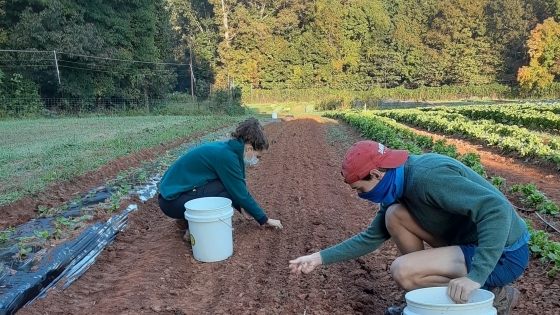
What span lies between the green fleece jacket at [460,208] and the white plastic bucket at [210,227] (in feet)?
4.13

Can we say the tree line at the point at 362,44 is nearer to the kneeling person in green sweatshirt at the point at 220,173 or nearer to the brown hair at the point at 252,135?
the kneeling person in green sweatshirt at the point at 220,173

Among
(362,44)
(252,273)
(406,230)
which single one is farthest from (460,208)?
(362,44)

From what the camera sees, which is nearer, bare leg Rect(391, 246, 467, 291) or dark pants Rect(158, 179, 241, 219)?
bare leg Rect(391, 246, 467, 291)

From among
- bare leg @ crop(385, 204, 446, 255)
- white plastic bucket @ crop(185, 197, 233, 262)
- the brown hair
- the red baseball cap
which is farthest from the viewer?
the brown hair

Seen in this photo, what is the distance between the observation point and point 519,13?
45.7m

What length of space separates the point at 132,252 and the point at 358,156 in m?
2.69

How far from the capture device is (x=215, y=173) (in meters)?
3.88

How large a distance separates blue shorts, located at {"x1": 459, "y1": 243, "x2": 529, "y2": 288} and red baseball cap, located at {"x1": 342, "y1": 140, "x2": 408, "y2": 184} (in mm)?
574

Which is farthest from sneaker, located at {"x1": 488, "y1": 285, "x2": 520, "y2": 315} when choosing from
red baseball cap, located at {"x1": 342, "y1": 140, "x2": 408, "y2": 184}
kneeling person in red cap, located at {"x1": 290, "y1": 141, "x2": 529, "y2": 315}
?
red baseball cap, located at {"x1": 342, "y1": 140, "x2": 408, "y2": 184}

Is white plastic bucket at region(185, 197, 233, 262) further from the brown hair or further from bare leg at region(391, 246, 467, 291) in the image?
bare leg at region(391, 246, 467, 291)

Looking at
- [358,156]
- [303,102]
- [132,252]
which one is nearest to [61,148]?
[132,252]

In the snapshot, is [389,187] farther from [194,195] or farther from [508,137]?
[508,137]

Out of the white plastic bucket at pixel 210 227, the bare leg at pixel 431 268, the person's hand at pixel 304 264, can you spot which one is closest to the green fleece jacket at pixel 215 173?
the white plastic bucket at pixel 210 227

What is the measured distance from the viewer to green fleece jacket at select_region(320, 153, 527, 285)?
1.87 meters
